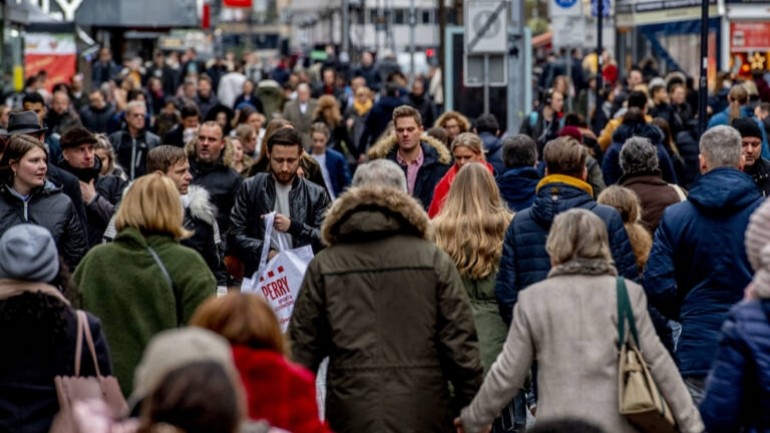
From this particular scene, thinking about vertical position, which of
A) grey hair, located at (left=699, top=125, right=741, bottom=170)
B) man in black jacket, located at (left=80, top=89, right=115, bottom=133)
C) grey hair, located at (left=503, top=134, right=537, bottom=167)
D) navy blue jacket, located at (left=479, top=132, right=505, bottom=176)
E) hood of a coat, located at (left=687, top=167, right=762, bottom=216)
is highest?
grey hair, located at (left=699, top=125, right=741, bottom=170)

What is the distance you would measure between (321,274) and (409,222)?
0.43 meters

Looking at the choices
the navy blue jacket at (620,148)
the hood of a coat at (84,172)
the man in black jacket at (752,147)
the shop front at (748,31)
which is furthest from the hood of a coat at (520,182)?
the shop front at (748,31)

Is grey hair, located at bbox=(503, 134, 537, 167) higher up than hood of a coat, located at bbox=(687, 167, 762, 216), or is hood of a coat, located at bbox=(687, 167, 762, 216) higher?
hood of a coat, located at bbox=(687, 167, 762, 216)

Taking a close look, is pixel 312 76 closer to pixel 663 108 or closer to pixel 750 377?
pixel 663 108

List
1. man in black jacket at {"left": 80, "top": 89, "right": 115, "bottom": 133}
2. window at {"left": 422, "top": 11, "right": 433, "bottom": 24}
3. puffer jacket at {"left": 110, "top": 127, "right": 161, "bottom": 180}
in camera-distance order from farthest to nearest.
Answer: window at {"left": 422, "top": 11, "right": 433, "bottom": 24} < man in black jacket at {"left": 80, "top": 89, "right": 115, "bottom": 133} < puffer jacket at {"left": 110, "top": 127, "right": 161, "bottom": 180}

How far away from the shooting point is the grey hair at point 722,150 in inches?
356

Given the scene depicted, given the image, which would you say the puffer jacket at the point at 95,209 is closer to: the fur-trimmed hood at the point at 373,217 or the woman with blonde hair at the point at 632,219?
the woman with blonde hair at the point at 632,219

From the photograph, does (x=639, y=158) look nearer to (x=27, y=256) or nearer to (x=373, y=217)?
(x=373, y=217)

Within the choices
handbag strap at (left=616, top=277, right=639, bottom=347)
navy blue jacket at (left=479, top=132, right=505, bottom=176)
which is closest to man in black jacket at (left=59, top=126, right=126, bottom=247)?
navy blue jacket at (left=479, top=132, right=505, bottom=176)

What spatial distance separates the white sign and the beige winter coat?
48.7 ft

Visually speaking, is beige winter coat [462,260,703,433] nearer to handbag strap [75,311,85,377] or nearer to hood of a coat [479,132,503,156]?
handbag strap [75,311,85,377]

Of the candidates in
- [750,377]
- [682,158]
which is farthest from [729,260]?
[682,158]

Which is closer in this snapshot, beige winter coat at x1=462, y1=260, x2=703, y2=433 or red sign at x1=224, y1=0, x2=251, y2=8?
beige winter coat at x1=462, y1=260, x2=703, y2=433

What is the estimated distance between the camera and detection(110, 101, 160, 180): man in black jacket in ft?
59.4
